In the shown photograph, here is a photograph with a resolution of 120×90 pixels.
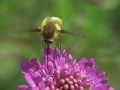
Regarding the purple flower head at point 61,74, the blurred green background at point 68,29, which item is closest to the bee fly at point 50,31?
the purple flower head at point 61,74

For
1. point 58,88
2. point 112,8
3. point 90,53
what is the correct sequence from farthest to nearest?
point 112,8 < point 90,53 < point 58,88

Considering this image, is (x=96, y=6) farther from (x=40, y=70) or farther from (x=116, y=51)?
(x=40, y=70)

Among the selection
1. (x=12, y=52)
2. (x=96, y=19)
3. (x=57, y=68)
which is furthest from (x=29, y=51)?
(x=57, y=68)

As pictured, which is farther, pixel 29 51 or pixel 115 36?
pixel 115 36

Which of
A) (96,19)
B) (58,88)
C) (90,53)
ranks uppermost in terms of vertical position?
(96,19)

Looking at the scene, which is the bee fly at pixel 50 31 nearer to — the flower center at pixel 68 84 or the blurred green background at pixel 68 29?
the flower center at pixel 68 84

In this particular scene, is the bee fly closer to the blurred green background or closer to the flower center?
the flower center

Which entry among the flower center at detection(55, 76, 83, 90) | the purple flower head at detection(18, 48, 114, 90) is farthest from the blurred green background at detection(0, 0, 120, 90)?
the flower center at detection(55, 76, 83, 90)

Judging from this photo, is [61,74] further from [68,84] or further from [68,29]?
[68,29]
